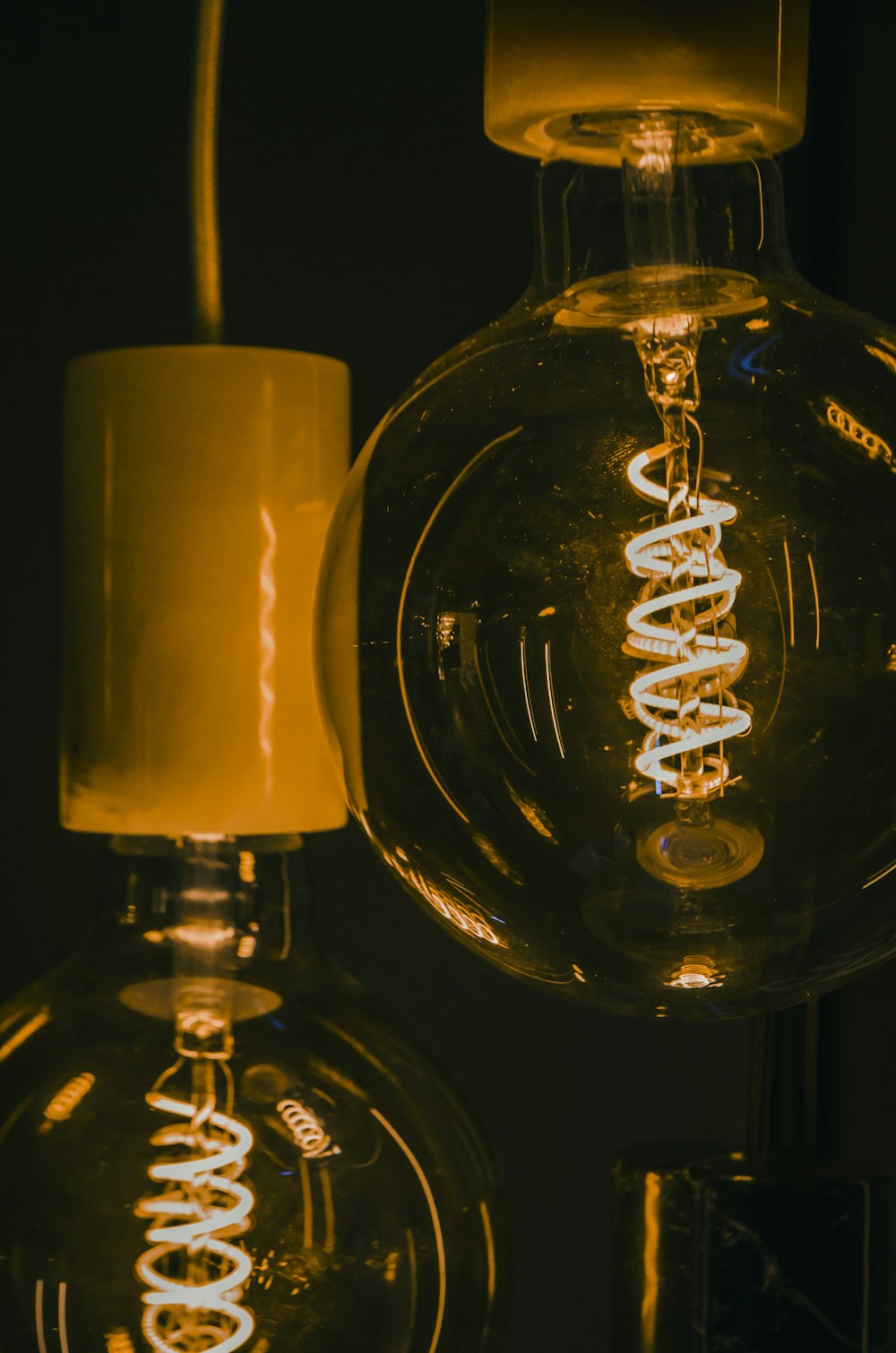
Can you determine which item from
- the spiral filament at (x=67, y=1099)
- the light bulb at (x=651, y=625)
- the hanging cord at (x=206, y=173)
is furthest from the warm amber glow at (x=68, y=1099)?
the hanging cord at (x=206, y=173)

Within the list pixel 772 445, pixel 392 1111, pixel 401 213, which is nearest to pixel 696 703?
pixel 772 445

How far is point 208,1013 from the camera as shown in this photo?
1.72 feet

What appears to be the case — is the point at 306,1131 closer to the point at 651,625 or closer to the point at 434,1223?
the point at 434,1223

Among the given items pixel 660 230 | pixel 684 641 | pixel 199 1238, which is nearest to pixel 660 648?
pixel 684 641

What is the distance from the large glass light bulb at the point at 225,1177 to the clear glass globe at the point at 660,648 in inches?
4.9

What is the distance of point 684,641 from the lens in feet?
1.34

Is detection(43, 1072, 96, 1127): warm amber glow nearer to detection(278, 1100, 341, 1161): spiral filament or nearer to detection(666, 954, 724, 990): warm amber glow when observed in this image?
detection(278, 1100, 341, 1161): spiral filament

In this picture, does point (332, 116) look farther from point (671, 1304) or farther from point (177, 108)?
point (671, 1304)

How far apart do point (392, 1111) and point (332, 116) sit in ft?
1.77

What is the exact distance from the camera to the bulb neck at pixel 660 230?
45 cm

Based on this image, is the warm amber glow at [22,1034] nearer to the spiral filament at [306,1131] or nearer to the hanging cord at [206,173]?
the spiral filament at [306,1131]

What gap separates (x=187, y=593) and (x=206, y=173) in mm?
181

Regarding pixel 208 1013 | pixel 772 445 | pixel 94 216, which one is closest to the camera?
pixel 772 445

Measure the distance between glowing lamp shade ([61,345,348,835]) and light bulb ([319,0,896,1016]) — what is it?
120 mm
